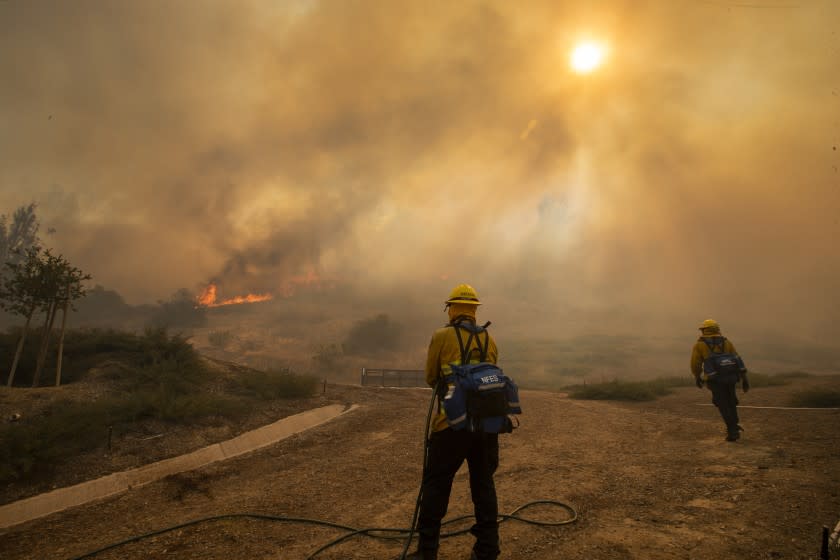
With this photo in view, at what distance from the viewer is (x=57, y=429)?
7801mm

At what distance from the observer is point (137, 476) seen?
703 centimetres

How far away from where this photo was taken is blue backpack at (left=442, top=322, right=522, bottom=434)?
145 inches

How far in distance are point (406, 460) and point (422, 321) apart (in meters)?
60.9

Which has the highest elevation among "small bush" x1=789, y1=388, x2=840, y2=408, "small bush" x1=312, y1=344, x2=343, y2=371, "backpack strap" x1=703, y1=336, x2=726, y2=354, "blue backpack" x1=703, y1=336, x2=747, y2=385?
"backpack strap" x1=703, y1=336, x2=726, y2=354

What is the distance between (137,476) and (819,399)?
18104mm

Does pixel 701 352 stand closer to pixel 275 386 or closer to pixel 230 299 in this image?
pixel 275 386

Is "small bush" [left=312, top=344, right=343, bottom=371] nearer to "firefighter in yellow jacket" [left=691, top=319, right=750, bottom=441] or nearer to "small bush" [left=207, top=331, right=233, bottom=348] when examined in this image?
"small bush" [left=207, top=331, right=233, bottom=348]

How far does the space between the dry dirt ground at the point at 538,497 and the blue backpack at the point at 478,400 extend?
5.03 feet

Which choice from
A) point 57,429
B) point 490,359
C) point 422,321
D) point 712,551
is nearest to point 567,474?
point 712,551

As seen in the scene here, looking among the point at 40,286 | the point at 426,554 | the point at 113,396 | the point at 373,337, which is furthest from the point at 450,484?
the point at 373,337

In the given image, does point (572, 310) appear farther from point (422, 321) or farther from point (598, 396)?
point (598, 396)

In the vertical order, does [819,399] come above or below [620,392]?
above

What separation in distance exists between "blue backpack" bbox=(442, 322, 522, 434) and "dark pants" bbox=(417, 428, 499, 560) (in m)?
0.16

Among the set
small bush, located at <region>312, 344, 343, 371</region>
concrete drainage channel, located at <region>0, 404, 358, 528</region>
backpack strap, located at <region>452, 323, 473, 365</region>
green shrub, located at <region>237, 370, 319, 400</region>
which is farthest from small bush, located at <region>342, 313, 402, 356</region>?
backpack strap, located at <region>452, 323, 473, 365</region>
